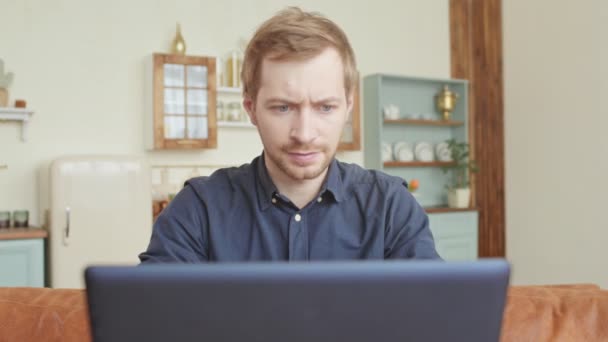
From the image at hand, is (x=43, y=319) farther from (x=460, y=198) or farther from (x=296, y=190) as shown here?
(x=460, y=198)

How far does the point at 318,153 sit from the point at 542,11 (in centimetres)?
435

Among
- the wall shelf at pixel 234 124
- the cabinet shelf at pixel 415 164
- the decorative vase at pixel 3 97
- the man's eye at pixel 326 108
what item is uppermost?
the decorative vase at pixel 3 97

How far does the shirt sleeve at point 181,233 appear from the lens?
1.32 m

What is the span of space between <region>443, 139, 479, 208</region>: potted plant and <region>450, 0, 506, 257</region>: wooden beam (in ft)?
0.53

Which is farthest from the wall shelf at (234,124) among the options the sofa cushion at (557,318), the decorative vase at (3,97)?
the sofa cushion at (557,318)

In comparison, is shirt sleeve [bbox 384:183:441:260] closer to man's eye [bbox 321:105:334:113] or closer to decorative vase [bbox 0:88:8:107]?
man's eye [bbox 321:105:334:113]

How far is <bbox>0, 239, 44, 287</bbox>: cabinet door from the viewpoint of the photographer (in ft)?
11.5

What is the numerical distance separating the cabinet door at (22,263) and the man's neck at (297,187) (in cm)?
267

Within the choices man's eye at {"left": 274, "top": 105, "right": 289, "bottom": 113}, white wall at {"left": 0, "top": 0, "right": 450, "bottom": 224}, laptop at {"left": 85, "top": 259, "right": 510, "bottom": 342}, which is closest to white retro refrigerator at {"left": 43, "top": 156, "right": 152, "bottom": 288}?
white wall at {"left": 0, "top": 0, "right": 450, "bottom": 224}

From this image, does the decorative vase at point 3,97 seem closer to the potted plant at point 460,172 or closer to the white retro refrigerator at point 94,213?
the white retro refrigerator at point 94,213

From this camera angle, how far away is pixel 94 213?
378 cm

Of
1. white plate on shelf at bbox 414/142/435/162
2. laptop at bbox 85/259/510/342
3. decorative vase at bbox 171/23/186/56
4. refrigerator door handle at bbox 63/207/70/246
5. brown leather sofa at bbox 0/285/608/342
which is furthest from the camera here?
white plate on shelf at bbox 414/142/435/162

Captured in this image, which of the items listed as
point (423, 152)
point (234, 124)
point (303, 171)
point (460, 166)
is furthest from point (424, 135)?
point (303, 171)

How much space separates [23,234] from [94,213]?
42 centimetres
